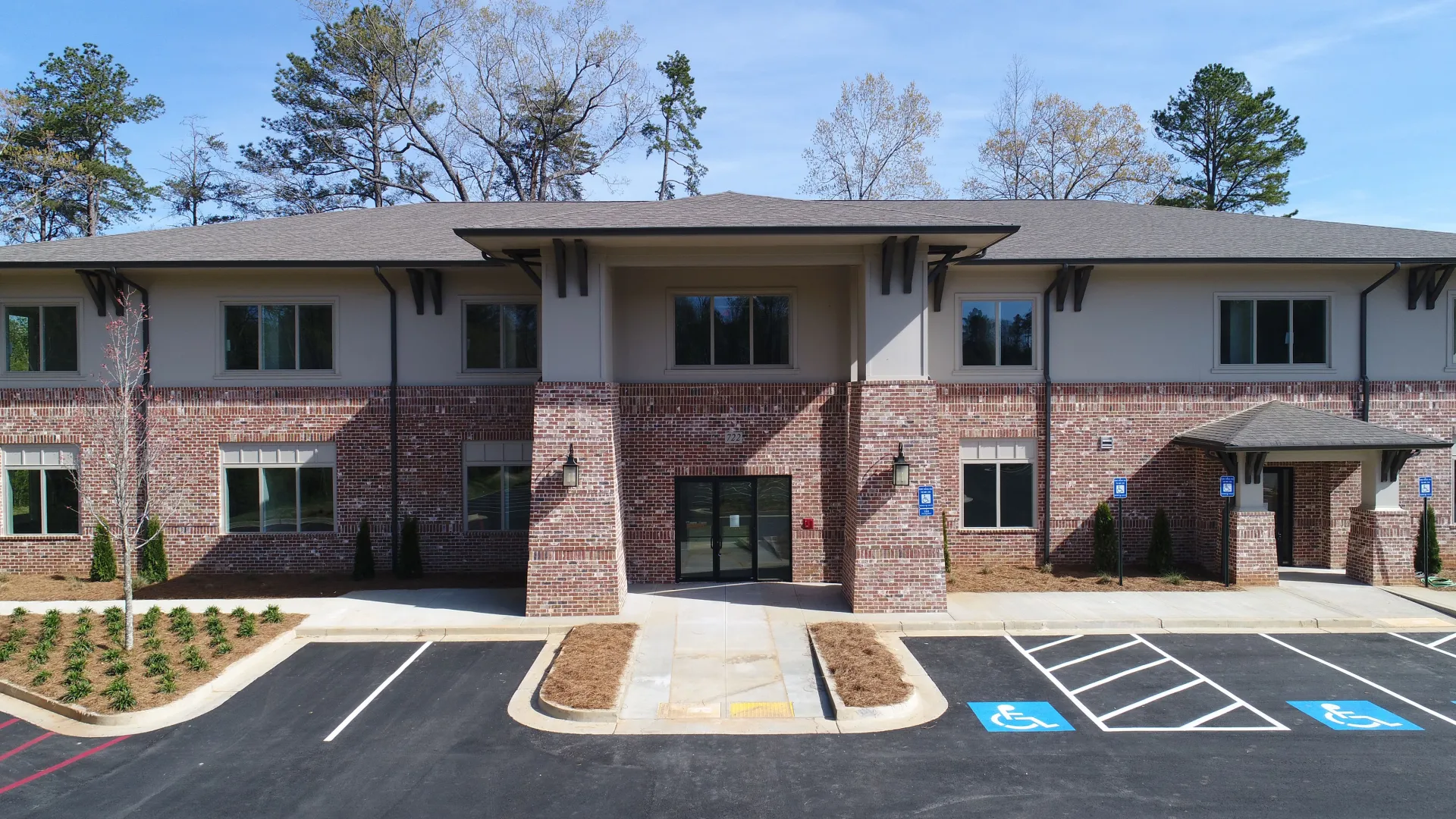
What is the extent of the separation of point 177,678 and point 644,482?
7.19 metres

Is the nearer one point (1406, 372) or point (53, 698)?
point (53, 698)

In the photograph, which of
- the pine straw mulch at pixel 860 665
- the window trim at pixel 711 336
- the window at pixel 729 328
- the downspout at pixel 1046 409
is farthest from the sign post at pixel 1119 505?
the window at pixel 729 328

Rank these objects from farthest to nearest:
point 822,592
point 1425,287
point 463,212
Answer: point 463,212 → point 1425,287 → point 822,592

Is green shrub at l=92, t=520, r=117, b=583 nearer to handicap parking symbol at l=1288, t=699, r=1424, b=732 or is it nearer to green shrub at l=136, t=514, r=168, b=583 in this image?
green shrub at l=136, t=514, r=168, b=583

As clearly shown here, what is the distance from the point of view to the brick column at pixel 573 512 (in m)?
12.3

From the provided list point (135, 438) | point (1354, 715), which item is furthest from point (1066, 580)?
point (135, 438)

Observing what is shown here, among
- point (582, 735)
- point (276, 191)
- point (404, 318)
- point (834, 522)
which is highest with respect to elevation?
point (276, 191)

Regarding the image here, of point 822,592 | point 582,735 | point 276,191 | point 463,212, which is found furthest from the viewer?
point 276,191

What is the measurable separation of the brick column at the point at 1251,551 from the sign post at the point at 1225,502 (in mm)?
93

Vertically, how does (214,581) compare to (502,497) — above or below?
below

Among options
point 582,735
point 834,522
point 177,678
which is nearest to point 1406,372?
point 834,522

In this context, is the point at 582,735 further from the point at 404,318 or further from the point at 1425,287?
the point at 1425,287

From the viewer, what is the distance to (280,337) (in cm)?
1532

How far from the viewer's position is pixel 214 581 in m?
14.6
